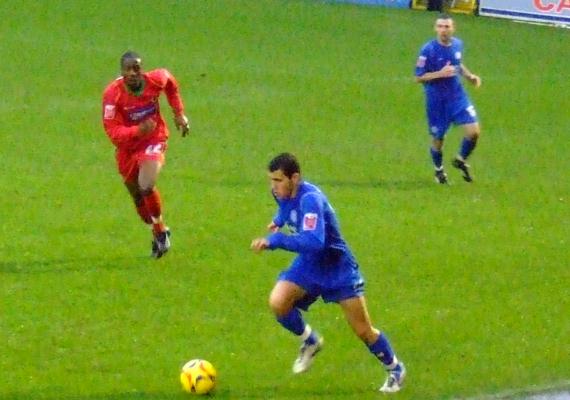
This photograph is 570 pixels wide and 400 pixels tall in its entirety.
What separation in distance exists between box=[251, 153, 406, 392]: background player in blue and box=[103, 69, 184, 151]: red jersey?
14.0ft

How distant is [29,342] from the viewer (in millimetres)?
11172

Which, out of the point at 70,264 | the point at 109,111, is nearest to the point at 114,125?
the point at 109,111

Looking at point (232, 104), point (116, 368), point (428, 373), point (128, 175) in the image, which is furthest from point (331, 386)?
point (232, 104)

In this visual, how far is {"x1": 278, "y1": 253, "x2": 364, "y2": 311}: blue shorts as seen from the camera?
9.66 meters

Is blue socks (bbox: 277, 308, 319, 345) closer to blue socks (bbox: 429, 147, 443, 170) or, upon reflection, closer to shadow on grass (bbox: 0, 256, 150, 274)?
shadow on grass (bbox: 0, 256, 150, 274)

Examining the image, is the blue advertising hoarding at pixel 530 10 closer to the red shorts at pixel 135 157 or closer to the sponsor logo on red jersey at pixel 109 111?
the red shorts at pixel 135 157

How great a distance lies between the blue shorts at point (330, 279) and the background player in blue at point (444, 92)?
29.4ft

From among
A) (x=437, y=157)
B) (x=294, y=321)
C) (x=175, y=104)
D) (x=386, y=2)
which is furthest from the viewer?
(x=386, y=2)

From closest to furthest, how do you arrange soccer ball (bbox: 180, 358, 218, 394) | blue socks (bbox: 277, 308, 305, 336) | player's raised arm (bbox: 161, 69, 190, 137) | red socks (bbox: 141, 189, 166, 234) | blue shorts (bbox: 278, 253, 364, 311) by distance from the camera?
blue shorts (bbox: 278, 253, 364, 311)
soccer ball (bbox: 180, 358, 218, 394)
blue socks (bbox: 277, 308, 305, 336)
player's raised arm (bbox: 161, 69, 190, 137)
red socks (bbox: 141, 189, 166, 234)

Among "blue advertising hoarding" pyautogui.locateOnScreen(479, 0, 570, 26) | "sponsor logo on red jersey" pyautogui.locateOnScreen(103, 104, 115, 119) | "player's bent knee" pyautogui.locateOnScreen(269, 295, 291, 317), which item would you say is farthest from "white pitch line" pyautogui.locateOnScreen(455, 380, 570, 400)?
"blue advertising hoarding" pyautogui.locateOnScreen(479, 0, 570, 26)

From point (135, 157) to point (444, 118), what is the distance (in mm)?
6314

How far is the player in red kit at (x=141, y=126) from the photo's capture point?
13.7 metres

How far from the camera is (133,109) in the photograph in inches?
544

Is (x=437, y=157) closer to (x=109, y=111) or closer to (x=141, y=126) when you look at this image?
(x=141, y=126)
